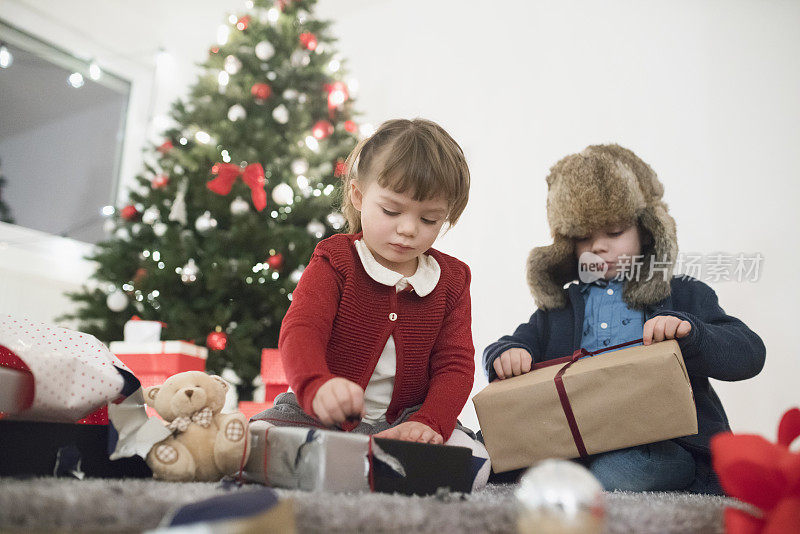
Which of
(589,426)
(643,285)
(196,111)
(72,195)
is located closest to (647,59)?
(643,285)

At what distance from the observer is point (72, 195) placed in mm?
2762

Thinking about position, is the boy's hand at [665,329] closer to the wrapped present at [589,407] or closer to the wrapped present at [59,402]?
the wrapped present at [589,407]

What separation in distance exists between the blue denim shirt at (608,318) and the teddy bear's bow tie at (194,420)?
0.77 m

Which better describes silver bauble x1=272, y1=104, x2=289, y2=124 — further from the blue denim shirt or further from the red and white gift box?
the blue denim shirt

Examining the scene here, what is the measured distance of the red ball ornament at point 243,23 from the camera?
7.33 ft

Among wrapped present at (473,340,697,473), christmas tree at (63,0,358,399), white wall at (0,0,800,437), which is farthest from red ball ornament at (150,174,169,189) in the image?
wrapped present at (473,340,697,473)

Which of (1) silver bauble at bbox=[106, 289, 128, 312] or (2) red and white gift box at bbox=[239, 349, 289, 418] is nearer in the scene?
(2) red and white gift box at bbox=[239, 349, 289, 418]

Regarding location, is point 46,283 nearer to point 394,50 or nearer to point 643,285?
point 394,50

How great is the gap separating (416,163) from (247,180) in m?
1.11

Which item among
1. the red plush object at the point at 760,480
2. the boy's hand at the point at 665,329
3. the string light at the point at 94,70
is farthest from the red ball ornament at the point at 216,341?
the red plush object at the point at 760,480

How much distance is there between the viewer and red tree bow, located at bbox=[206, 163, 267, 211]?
77.1 inches

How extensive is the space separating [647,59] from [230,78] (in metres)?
1.40

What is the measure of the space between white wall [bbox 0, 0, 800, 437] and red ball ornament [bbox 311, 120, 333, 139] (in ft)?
1.69

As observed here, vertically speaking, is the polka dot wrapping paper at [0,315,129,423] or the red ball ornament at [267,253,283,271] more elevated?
the red ball ornament at [267,253,283,271]
